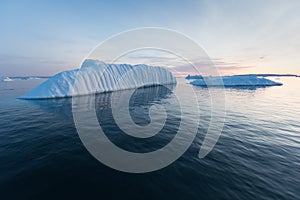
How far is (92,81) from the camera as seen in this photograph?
2691 centimetres

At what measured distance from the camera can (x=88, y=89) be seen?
25750 millimetres

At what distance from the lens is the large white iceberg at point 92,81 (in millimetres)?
21984

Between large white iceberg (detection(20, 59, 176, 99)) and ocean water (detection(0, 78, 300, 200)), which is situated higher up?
large white iceberg (detection(20, 59, 176, 99))

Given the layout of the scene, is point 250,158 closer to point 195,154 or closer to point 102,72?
point 195,154

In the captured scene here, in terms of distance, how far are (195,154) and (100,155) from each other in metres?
4.73

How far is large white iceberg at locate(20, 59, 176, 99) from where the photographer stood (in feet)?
72.1

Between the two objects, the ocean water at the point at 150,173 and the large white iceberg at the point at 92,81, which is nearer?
the ocean water at the point at 150,173

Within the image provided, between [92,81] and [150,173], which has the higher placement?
[92,81]

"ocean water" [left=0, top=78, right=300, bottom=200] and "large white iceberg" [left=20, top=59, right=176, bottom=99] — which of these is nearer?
"ocean water" [left=0, top=78, right=300, bottom=200]

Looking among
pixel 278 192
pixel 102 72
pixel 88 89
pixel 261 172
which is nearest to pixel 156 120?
pixel 261 172

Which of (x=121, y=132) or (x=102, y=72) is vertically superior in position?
(x=102, y=72)

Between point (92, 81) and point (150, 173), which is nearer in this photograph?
point (150, 173)

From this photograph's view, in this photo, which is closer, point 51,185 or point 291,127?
point 51,185

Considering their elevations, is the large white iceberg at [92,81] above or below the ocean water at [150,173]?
above
